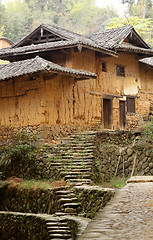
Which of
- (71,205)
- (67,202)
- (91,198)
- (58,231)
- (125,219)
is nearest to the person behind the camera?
(125,219)

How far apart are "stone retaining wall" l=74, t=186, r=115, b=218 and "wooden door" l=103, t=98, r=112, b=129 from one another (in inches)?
366

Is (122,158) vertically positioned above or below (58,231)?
above

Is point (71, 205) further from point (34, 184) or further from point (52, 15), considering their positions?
point (52, 15)

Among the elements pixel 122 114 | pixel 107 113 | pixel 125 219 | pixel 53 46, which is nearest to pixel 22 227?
pixel 125 219

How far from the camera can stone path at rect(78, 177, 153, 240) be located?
195 inches

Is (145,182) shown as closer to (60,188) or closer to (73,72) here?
(60,188)

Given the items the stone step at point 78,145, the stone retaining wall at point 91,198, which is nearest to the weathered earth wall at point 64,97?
the stone step at point 78,145

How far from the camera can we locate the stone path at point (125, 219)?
4953mm

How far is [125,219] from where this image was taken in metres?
5.93

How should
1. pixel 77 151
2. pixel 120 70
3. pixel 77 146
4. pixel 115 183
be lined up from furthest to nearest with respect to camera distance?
pixel 120 70 < pixel 77 146 < pixel 77 151 < pixel 115 183

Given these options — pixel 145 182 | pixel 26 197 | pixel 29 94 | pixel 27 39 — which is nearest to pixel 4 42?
pixel 27 39

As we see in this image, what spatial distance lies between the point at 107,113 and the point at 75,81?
13.4 feet

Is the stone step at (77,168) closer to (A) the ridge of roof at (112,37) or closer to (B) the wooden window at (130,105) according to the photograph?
(A) the ridge of roof at (112,37)

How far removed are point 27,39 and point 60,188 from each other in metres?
10.7
